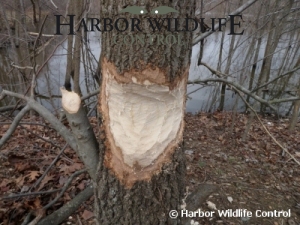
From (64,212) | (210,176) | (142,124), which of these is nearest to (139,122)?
(142,124)

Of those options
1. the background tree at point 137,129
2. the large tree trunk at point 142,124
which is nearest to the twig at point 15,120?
the background tree at point 137,129

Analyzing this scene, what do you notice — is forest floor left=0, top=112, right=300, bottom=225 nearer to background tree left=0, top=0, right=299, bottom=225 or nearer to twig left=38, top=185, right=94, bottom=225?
twig left=38, top=185, right=94, bottom=225

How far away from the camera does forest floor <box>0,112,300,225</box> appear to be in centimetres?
197

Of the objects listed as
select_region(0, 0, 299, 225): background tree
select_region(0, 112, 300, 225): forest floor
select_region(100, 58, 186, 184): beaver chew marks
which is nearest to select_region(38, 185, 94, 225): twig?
select_region(0, 112, 300, 225): forest floor

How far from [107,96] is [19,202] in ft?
4.57

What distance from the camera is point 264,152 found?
352cm

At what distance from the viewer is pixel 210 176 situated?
2.63 meters

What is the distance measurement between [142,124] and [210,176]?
6.13 ft

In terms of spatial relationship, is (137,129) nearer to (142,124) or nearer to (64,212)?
(142,124)

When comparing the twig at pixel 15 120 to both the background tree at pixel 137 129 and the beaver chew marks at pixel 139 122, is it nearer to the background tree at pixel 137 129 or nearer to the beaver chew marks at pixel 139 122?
the background tree at pixel 137 129

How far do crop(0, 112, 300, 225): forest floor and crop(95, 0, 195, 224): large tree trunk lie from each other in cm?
90

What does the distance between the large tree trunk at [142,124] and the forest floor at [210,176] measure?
900 mm

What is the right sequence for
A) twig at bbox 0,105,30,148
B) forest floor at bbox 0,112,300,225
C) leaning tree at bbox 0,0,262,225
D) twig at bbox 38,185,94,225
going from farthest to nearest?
forest floor at bbox 0,112,300,225 < twig at bbox 38,185,94,225 < twig at bbox 0,105,30,148 < leaning tree at bbox 0,0,262,225

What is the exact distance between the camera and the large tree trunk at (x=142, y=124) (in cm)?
95
